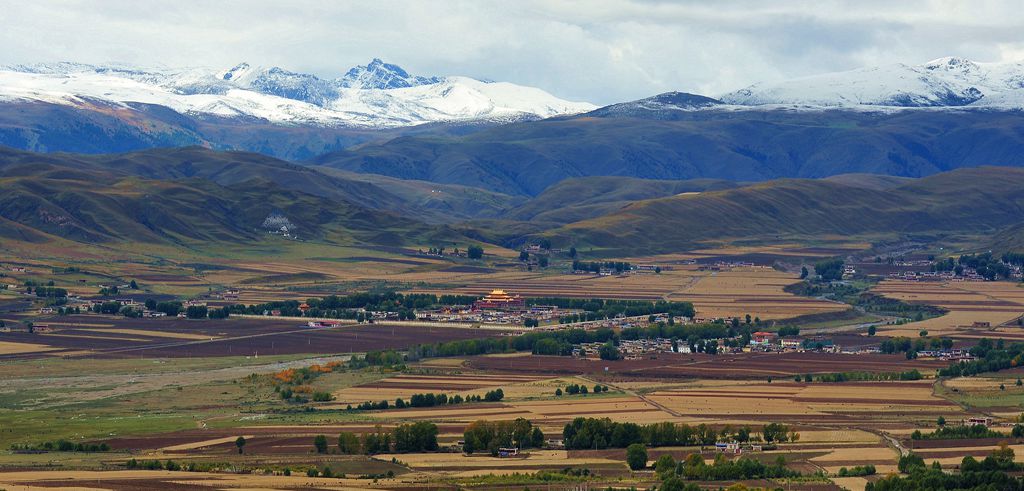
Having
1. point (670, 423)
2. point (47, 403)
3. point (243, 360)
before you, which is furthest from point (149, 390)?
point (670, 423)

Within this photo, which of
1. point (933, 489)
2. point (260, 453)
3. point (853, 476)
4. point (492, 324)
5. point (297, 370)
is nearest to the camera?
point (933, 489)

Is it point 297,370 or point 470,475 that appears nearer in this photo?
point 470,475

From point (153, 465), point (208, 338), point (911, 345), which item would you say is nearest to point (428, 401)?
point (153, 465)

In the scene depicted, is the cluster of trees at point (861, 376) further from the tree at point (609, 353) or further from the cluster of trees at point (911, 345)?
the tree at point (609, 353)

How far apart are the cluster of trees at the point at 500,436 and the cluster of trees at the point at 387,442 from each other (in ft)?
7.33

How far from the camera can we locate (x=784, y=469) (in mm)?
90438

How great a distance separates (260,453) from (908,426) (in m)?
39.8

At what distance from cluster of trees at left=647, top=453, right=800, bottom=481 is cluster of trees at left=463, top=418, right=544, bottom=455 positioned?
36.0ft

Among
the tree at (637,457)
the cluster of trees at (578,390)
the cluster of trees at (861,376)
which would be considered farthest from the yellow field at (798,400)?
the tree at (637,457)

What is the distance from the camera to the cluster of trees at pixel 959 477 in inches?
3219

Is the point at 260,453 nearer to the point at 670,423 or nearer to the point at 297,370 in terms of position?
the point at 670,423

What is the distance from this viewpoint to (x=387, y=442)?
100688mm

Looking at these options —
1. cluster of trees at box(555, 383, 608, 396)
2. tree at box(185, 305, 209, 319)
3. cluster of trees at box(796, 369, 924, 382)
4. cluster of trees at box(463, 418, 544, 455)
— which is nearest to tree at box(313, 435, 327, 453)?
cluster of trees at box(463, 418, 544, 455)

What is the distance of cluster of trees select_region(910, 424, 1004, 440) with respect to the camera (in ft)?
330
